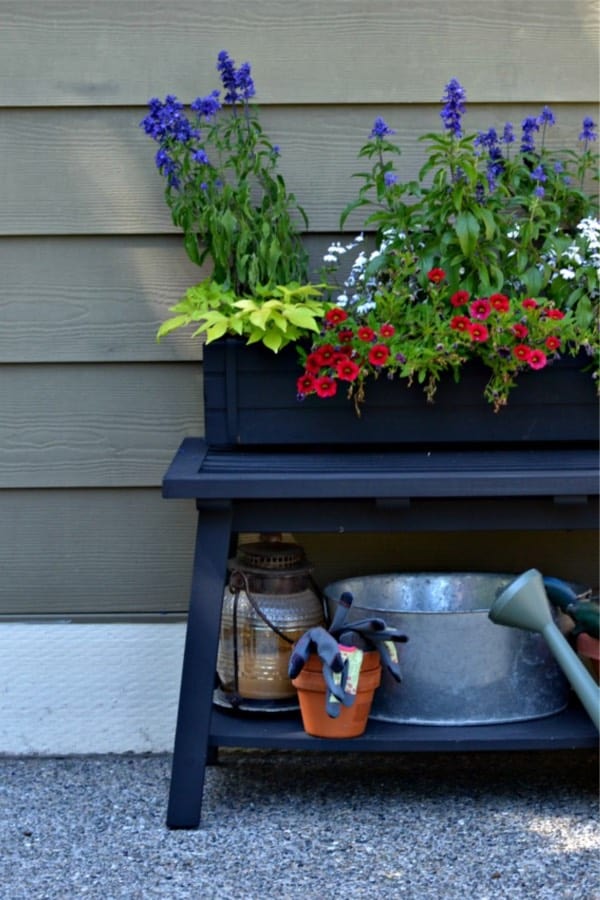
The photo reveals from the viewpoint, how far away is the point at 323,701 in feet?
7.91

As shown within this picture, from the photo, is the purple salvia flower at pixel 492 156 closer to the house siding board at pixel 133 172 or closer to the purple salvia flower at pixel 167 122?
the house siding board at pixel 133 172

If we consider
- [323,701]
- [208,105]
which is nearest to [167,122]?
[208,105]

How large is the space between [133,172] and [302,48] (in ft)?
1.59

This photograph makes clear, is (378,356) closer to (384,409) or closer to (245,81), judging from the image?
(384,409)

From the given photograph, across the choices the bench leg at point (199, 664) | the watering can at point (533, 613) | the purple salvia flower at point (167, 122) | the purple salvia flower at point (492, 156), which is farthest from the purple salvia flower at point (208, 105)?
the watering can at point (533, 613)

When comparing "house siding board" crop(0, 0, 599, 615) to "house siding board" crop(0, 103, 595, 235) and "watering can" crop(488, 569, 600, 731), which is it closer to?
"house siding board" crop(0, 103, 595, 235)

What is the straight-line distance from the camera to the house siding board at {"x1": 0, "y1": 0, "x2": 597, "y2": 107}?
2826 millimetres

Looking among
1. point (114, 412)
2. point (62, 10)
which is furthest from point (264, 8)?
point (114, 412)

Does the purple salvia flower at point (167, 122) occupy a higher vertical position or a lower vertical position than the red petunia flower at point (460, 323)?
higher

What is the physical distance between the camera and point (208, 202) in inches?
105

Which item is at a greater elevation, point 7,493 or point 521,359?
point 521,359

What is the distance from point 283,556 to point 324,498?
0.33 m

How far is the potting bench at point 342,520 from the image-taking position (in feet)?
7.66

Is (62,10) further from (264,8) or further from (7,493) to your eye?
(7,493)
